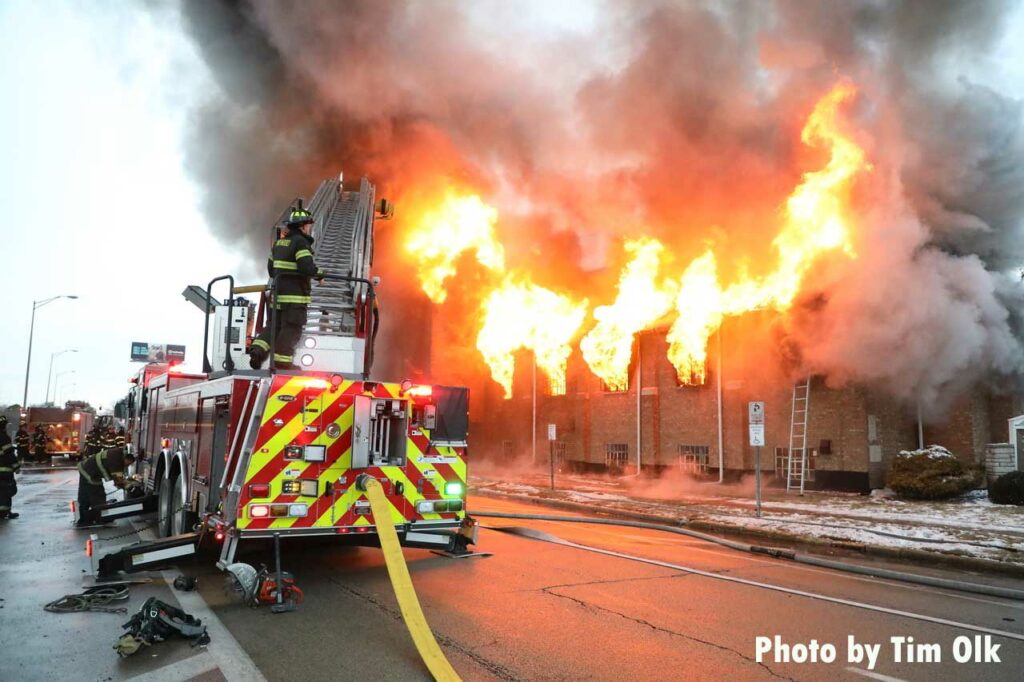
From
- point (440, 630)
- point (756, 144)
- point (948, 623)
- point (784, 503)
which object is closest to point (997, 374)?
point (784, 503)

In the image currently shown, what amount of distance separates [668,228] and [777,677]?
1662 cm

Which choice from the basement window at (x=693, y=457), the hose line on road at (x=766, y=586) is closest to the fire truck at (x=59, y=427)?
the basement window at (x=693, y=457)

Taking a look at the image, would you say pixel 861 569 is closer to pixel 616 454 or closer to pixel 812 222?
pixel 812 222

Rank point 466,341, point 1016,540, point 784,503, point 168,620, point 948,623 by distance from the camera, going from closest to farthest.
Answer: point 168,620, point 948,623, point 1016,540, point 784,503, point 466,341

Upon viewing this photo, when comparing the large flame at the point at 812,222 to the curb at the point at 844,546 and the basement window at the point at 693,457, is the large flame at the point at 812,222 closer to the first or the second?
the basement window at the point at 693,457

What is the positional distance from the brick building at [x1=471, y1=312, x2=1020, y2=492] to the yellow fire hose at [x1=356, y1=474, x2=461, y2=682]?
1391 centimetres

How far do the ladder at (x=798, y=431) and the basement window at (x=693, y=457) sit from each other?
8.90 feet

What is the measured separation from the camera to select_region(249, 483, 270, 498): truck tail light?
5770mm

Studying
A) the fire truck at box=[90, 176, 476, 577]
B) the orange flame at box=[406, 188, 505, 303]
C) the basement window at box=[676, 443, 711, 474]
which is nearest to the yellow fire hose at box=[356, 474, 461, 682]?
the fire truck at box=[90, 176, 476, 577]

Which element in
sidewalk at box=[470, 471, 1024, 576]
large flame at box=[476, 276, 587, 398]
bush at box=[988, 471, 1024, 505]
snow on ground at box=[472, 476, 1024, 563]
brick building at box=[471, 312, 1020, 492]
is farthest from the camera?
large flame at box=[476, 276, 587, 398]

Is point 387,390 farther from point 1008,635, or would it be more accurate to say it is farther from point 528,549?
point 1008,635

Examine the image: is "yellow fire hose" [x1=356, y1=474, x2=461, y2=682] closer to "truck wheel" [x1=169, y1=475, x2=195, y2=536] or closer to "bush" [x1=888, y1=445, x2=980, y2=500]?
"truck wheel" [x1=169, y1=475, x2=195, y2=536]

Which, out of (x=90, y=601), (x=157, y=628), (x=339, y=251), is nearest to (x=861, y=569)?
(x=157, y=628)

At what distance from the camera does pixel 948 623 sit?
564 centimetres
